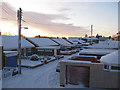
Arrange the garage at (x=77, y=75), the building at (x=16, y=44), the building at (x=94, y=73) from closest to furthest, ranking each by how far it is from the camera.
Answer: the building at (x=94, y=73) < the garage at (x=77, y=75) < the building at (x=16, y=44)

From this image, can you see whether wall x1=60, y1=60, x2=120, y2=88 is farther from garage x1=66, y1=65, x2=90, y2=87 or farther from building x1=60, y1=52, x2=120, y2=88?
garage x1=66, y1=65, x2=90, y2=87

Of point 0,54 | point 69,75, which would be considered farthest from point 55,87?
point 0,54

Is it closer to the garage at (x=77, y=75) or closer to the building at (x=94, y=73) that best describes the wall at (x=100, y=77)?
the building at (x=94, y=73)

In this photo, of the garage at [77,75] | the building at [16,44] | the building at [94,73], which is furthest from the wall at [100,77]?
the building at [16,44]

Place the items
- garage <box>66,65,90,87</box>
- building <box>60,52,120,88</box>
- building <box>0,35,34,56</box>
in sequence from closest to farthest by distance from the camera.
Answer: building <box>60,52,120,88</box>
garage <box>66,65,90,87</box>
building <box>0,35,34,56</box>

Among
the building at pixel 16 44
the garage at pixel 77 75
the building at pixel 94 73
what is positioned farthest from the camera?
the building at pixel 16 44

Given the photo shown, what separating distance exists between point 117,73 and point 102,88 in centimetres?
195

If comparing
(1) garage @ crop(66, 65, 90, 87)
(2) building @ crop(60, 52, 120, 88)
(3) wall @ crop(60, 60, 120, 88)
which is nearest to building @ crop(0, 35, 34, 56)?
(1) garage @ crop(66, 65, 90, 87)

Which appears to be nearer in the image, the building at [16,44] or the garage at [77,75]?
the garage at [77,75]

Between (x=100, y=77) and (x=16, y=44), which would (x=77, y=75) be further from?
(x=16, y=44)

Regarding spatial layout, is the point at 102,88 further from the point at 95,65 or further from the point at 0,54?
the point at 0,54

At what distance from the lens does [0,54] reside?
13812mm

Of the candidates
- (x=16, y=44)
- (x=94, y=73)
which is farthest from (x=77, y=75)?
(x=16, y=44)

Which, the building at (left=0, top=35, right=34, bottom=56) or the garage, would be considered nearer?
the garage
